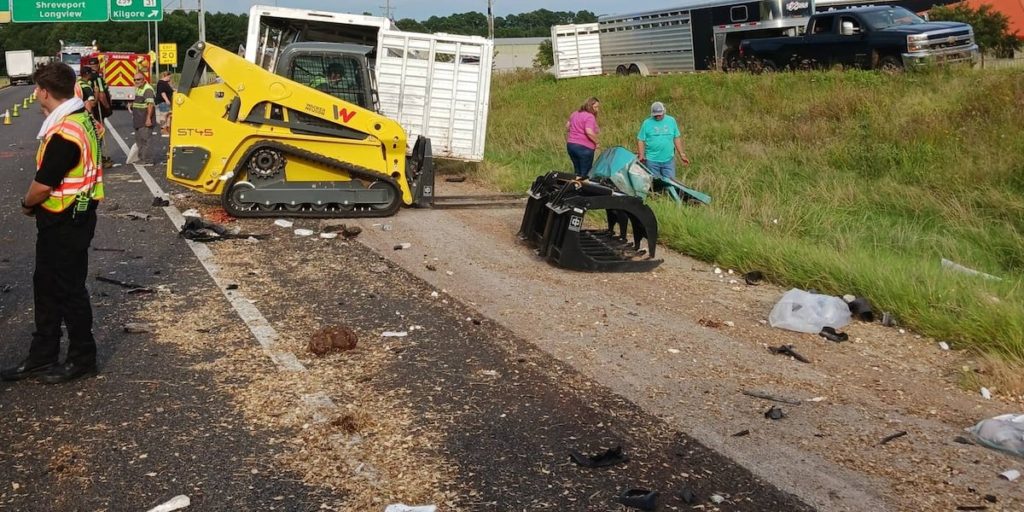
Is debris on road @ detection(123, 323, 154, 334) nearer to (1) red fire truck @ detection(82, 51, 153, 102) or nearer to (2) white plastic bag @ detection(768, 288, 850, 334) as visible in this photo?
(2) white plastic bag @ detection(768, 288, 850, 334)

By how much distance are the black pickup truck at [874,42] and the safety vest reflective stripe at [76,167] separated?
19454 millimetres

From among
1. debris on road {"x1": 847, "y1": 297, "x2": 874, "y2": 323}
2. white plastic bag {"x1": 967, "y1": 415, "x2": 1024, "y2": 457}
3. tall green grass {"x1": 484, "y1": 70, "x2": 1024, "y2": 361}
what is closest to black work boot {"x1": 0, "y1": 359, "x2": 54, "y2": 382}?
white plastic bag {"x1": 967, "y1": 415, "x2": 1024, "y2": 457}

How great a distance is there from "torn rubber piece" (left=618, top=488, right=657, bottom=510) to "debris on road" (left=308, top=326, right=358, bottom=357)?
2.60 metres

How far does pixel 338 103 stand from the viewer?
40.0 feet

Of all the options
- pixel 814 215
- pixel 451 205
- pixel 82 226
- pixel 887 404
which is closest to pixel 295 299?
pixel 82 226

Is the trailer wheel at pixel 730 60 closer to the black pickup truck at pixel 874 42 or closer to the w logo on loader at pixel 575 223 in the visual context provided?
the black pickup truck at pixel 874 42

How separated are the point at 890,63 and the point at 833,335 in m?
17.9

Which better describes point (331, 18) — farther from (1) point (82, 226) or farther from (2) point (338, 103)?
(1) point (82, 226)

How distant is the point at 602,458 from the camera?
4906 millimetres

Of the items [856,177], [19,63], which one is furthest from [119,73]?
[19,63]

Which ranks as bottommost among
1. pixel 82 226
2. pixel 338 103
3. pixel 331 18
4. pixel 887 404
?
pixel 887 404

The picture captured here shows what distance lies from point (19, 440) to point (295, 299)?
309cm

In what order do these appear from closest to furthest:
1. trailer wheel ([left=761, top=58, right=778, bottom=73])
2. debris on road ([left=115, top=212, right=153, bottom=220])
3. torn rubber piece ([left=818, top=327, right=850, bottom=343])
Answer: torn rubber piece ([left=818, top=327, right=850, bottom=343])
debris on road ([left=115, top=212, right=153, bottom=220])
trailer wheel ([left=761, top=58, right=778, bottom=73])

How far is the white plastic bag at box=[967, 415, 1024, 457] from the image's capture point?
16.9 ft
